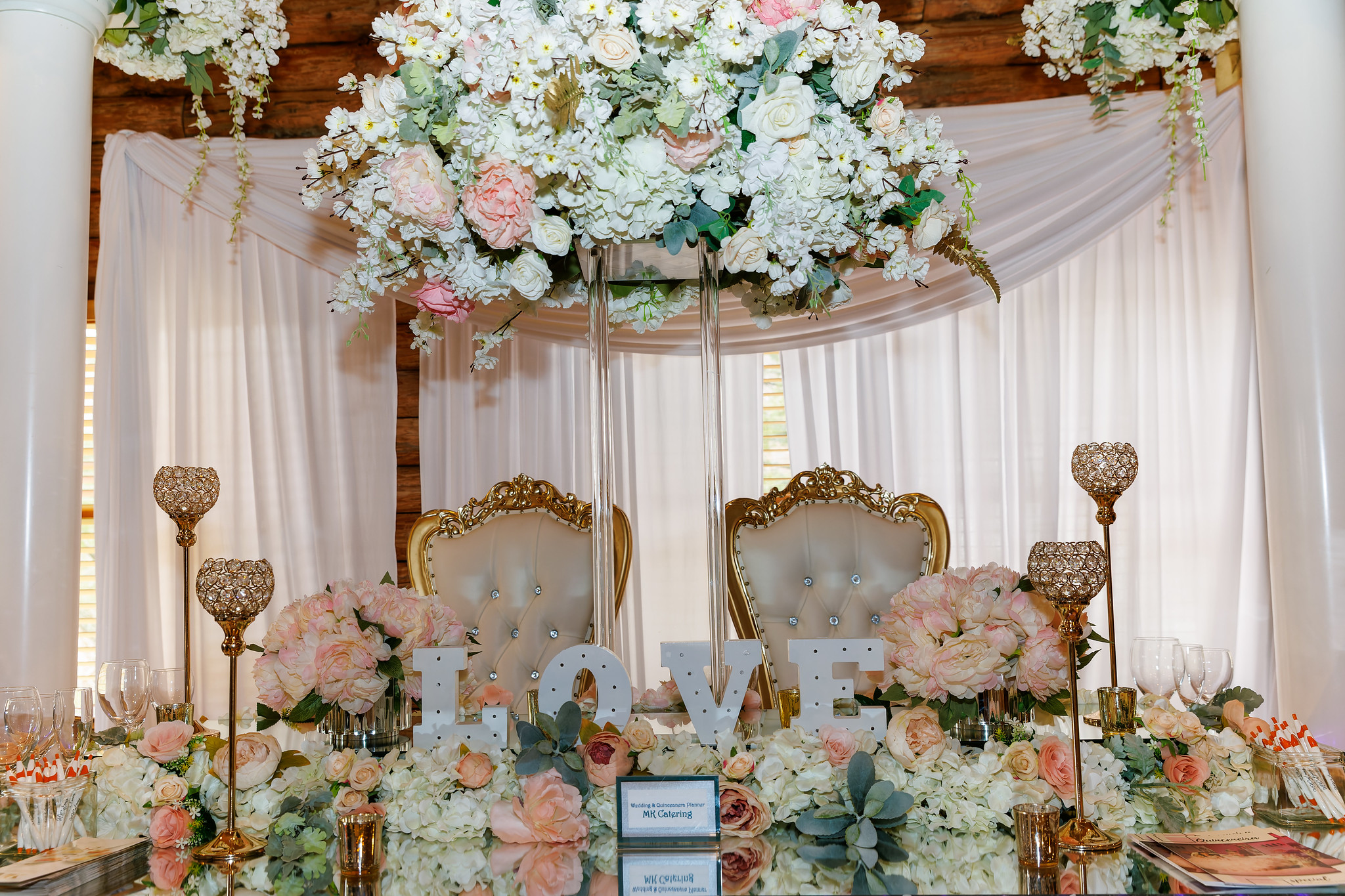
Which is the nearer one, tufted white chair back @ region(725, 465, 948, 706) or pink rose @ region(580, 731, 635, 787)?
pink rose @ region(580, 731, 635, 787)

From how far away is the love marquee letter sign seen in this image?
1444mm

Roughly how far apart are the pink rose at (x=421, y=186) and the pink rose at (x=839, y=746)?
0.90 meters

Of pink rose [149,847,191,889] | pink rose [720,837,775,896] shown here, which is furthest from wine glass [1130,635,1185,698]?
pink rose [149,847,191,889]

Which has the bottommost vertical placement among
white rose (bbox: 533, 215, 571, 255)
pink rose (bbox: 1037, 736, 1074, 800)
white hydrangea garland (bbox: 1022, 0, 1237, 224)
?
pink rose (bbox: 1037, 736, 1074, 800)

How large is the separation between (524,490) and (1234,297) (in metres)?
2.27

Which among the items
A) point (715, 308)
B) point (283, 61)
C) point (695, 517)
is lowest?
point (695, 517)

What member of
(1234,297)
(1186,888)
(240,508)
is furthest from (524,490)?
(1234,297)

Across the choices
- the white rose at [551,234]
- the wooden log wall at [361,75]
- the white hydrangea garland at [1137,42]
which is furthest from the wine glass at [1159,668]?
the wooden log wall at [361,75]

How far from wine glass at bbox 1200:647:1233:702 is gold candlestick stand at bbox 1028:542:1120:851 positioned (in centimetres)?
38

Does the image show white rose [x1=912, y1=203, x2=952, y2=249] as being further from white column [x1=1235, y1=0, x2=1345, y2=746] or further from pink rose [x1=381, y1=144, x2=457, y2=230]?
white column [x1=1235, y1=0, x2=1345, y2=746]

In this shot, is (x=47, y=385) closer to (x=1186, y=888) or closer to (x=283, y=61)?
(x=283, y=61)

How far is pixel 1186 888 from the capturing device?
1.05 metres

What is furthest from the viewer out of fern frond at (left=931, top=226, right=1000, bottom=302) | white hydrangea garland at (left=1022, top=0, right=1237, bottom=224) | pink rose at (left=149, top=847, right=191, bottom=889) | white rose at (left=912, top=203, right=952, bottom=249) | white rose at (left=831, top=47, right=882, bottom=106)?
white hydrangea garland at (left=1022, top=0, right=1237, bottom=224)

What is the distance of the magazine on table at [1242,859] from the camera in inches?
41.3
